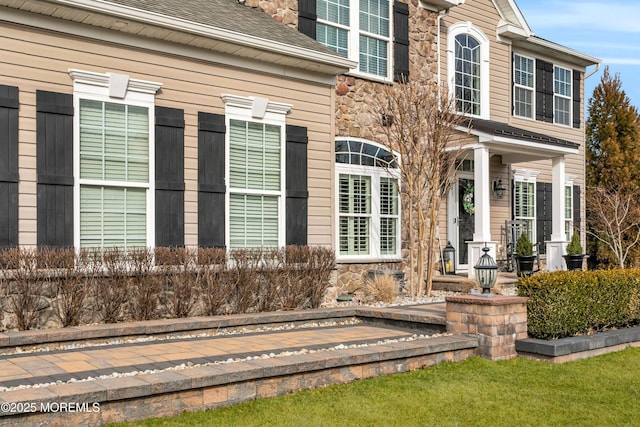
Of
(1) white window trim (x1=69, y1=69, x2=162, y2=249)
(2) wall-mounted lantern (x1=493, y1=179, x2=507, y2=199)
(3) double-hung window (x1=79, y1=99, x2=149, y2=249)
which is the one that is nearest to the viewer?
(1) white window trim (x1=69, y1=69, x2=162, y2=249)

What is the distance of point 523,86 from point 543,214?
324 centimetres

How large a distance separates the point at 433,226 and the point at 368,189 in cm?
137

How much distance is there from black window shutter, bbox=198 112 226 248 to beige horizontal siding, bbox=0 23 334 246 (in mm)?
83

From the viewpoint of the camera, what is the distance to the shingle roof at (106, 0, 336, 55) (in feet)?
29.0

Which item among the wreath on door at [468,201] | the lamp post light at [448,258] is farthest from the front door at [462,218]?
the lamp post light at [448,258]

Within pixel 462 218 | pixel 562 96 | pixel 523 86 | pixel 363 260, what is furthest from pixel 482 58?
pixel 363 260

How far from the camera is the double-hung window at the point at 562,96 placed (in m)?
18.1

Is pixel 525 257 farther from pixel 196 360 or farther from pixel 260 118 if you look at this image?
pixel 196 360

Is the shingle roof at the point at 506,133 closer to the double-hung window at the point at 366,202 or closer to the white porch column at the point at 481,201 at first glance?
the white porch column at the point at 481,201

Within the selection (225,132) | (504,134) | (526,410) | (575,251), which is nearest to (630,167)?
(575,251)

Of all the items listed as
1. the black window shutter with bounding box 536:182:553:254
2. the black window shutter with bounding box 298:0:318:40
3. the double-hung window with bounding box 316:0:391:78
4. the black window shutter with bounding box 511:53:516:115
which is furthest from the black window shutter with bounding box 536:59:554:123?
the black window shutter with bounding box 298:0:318:40

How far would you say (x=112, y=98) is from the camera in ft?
27.0

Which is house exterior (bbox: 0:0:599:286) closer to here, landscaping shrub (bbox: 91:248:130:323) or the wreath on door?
the wreath on door

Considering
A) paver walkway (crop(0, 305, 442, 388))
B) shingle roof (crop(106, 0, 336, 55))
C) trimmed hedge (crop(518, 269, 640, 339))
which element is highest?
shingle roof (crop(106, 0, 336, 55))
